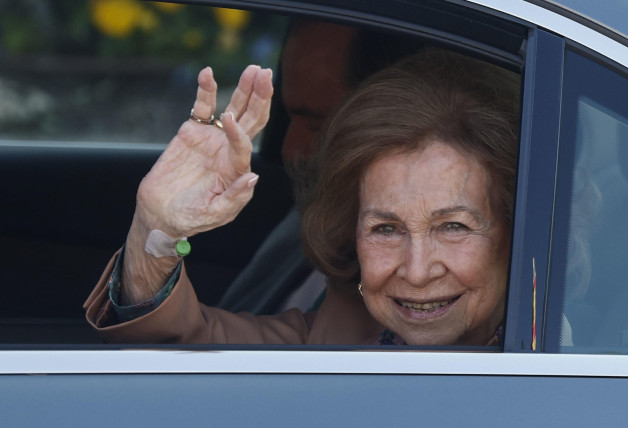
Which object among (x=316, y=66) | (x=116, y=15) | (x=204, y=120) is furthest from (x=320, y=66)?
(x=116, y=15)

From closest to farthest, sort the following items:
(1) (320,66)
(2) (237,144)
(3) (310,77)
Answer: (2) (237,144) → (1) (320,66) → (3) (310,77)

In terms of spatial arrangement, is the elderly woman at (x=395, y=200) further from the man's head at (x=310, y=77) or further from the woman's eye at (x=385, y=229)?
the man's head at (x=310, y=77)

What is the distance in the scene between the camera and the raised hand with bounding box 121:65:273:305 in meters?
1.88

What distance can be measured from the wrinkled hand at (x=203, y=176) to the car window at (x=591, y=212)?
1.76 ft

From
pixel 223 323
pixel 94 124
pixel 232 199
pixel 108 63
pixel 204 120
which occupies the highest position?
pixel 108 63

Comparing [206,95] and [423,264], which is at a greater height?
[206,95]

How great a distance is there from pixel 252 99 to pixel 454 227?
18.4 inches

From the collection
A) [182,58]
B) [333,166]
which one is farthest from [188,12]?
[333,166]

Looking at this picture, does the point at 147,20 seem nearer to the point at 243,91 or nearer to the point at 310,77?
the point at 310,77

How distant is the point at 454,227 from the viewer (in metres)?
2.04

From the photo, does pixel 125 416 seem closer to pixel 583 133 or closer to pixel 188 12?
pixel 583 133

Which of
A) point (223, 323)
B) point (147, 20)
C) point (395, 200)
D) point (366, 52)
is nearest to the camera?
point (395, 200)

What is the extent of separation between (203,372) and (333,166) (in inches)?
31.6

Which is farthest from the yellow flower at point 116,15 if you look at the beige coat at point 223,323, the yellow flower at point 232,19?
the beige coat at point 223,323
